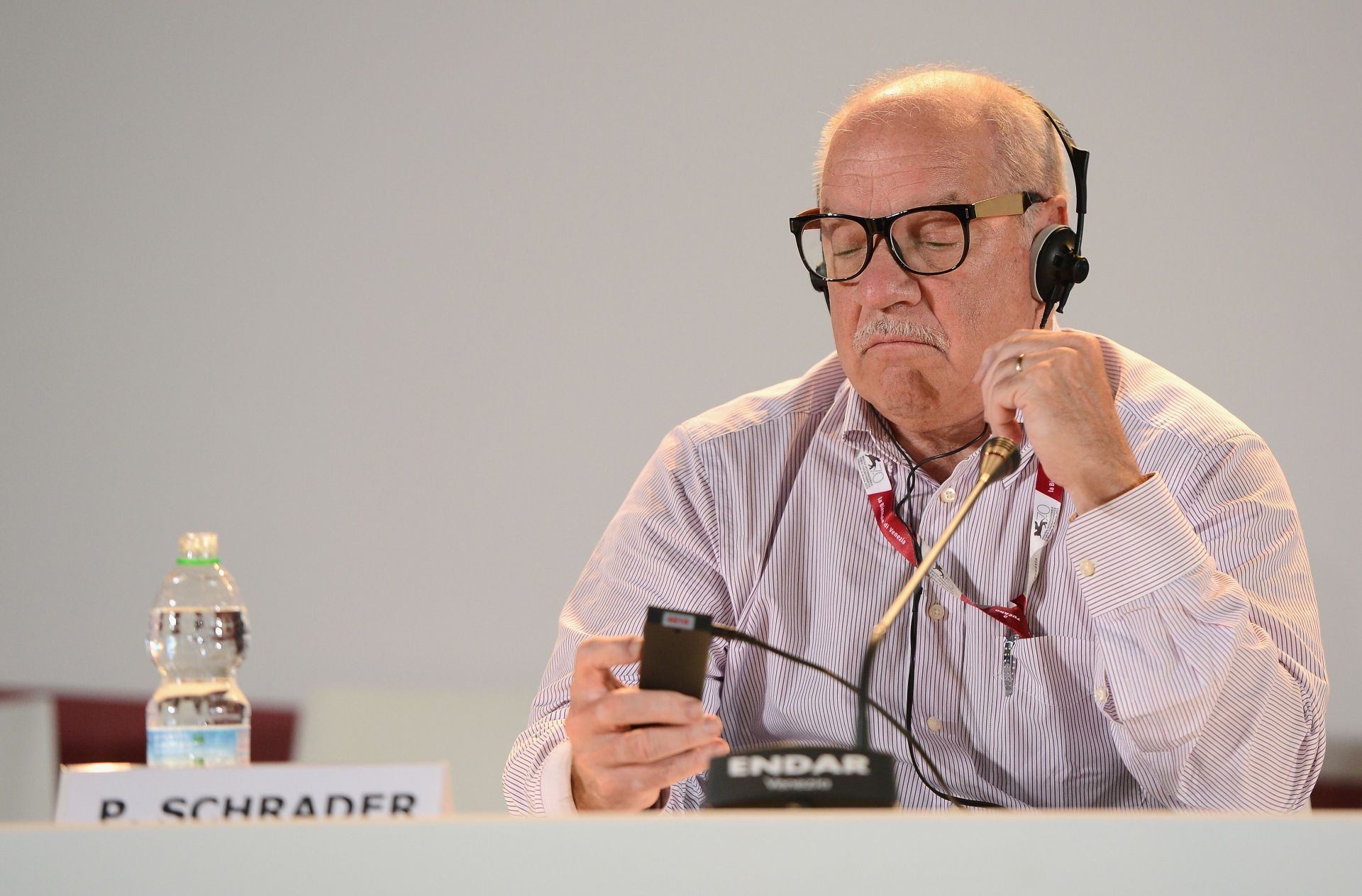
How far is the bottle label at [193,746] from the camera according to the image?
951 mm

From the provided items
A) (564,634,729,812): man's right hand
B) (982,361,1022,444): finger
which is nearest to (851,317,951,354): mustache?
(982,361,1022,444): finger

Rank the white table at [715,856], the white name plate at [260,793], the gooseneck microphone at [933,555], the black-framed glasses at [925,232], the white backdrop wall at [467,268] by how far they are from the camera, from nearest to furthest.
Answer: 1. the white table at [715,856]
2. the white name plate at [260,793]
3. the gooseneck microphone at [933,555]
4. the black-framed glasses at [925,232]
5. the white backdrop wall at [467,268]

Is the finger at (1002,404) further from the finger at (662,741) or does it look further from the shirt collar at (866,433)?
the finger at (662,741)

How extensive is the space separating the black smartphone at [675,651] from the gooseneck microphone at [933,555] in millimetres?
126

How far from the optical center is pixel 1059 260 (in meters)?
1.51

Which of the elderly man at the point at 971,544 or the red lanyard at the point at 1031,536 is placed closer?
the elderly man at the point at 971,544

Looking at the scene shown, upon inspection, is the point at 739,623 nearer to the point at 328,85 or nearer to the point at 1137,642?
the point at 1137,642

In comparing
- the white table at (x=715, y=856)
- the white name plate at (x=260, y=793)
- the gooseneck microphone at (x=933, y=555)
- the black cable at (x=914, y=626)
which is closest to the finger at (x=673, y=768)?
the gooseneck microphone at (x=933, y=555)

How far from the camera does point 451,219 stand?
260 cm

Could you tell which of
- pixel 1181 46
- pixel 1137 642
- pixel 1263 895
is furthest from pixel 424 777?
pixel 1181 46

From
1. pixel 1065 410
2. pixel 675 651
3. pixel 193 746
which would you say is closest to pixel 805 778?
pixel 675 651

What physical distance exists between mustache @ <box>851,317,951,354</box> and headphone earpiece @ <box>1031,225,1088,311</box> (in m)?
0.14

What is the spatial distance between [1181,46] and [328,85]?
1.62 metres

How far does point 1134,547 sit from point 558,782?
1.86 feet
